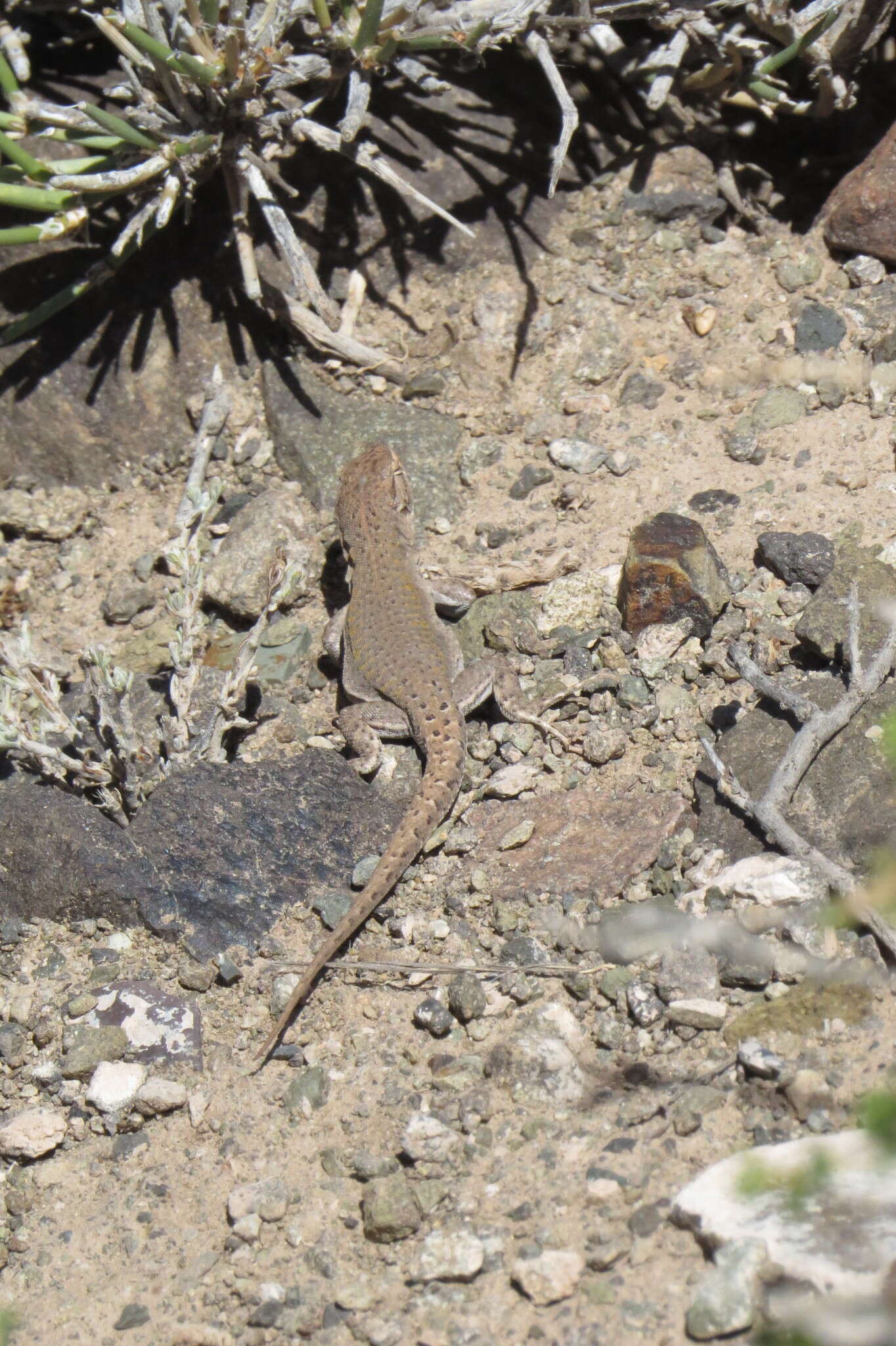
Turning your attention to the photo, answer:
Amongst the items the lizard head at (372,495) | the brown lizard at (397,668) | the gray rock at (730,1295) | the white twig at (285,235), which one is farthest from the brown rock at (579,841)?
the white twig at (285,235)

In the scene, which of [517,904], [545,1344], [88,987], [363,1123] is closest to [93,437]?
[88,987]

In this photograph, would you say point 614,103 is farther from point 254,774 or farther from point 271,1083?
point 271,1083

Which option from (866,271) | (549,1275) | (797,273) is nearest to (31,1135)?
(549,1275)

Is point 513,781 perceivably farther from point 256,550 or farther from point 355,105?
point 355,105

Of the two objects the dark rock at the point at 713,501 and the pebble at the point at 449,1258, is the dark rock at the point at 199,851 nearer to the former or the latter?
the pebble at the point at 449,1258

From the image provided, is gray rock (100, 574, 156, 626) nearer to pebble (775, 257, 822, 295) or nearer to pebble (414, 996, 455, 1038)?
pebble (414, 996, 455, 1038)

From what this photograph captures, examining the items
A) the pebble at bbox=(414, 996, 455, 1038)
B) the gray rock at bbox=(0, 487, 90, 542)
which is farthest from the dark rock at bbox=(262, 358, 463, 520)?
the pebble at bbox=(414, 996, 455, 1038)
